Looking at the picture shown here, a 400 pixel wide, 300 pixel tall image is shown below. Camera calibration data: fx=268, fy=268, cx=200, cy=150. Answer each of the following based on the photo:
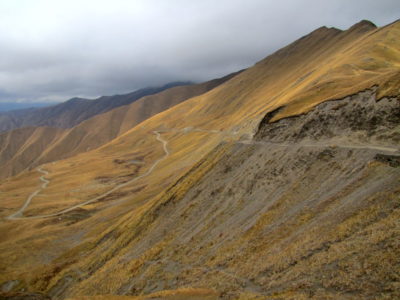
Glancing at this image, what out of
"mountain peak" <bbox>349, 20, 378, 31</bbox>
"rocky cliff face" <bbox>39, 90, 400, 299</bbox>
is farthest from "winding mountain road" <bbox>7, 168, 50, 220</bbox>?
"mountain peak" <bbox>349, 20, 378, 31</bbox>

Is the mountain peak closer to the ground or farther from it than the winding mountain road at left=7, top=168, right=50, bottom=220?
farther from it

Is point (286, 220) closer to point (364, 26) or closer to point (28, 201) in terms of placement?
point (28, 201)

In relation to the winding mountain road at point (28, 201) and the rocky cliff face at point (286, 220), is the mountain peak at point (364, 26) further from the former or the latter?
the winding mountain road at point (28, 201)

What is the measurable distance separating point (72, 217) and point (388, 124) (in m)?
84.9

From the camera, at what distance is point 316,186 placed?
106 ft

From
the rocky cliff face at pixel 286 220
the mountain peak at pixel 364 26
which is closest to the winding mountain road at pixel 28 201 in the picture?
the rocky cliff face at pixel 286 220

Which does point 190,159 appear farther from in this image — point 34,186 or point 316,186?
point 34,186

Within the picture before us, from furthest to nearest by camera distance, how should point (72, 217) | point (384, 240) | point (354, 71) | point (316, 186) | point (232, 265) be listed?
point (72, 217) → point (354, 71) → point (316, 186) → point (232, 265) → point (384, 240)

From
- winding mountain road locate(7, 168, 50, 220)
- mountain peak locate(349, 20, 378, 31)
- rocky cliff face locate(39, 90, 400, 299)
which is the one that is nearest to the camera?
rocky cliff face locate(39, 90, 400, 299)

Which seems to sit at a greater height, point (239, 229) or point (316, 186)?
point (316, 186)

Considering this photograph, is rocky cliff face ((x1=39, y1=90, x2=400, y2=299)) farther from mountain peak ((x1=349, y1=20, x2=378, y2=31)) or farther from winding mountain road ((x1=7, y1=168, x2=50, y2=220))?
mountain peak ((x1=349, y1=20, x2=378, y2=31))

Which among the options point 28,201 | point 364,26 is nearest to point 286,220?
point 28,201

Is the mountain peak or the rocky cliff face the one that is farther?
the mountain peak

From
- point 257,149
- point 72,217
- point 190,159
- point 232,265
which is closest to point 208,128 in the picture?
point 190,159
